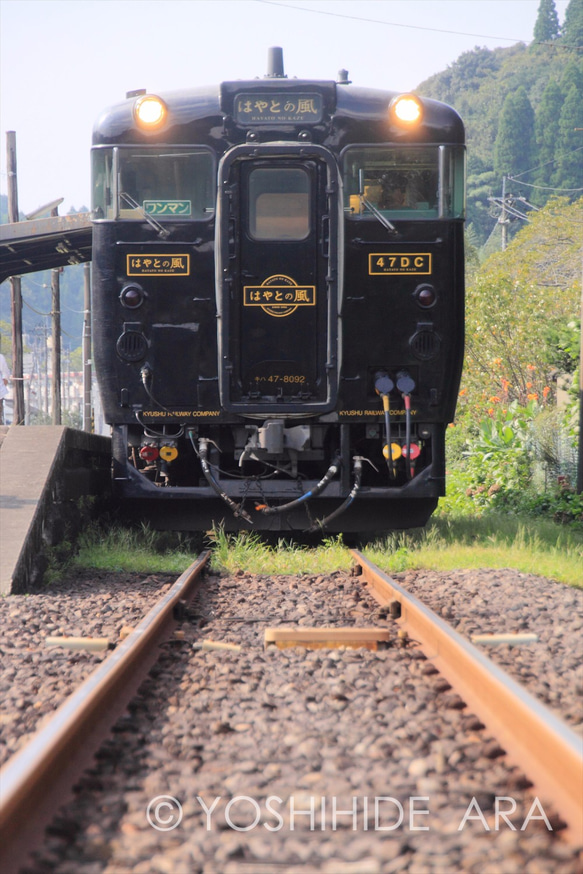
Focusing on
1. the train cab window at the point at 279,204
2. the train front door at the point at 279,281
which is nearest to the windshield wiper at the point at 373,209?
the train front door at the point at 279,281

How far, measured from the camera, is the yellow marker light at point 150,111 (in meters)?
8.20

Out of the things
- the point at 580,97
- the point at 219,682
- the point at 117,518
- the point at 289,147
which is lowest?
the point at 117,518

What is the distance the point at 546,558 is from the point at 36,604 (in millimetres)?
4007

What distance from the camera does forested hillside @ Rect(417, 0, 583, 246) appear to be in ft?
339

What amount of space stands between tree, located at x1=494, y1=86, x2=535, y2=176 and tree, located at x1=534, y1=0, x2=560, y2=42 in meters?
35.4

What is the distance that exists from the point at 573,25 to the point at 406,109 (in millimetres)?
145196

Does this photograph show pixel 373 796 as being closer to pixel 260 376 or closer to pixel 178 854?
pixel 178 854

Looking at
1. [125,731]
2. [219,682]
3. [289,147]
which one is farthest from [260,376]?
[125,731]

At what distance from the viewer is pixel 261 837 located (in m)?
2.45

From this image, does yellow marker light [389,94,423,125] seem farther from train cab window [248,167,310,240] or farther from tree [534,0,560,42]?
tree [534,0,560,42]

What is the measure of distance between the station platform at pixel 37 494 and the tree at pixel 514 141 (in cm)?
11103

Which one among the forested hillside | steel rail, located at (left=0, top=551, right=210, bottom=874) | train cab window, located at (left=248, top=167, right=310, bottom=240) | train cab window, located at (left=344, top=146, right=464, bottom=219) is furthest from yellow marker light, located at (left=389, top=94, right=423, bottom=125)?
the forested hillside

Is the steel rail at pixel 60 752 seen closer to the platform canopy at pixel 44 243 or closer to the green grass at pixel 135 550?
the green grass at pixel 135 550

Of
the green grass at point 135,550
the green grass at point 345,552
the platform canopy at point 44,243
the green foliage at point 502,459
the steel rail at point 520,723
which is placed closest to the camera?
the steel rail at point 520,723
